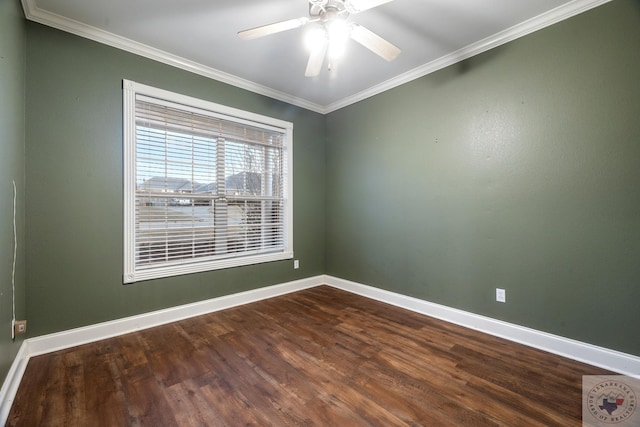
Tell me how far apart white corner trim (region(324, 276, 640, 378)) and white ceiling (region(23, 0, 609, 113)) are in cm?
247

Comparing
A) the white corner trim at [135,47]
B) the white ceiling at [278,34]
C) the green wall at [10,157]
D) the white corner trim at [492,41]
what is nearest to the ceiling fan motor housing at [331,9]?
the white ceiling at [278,34]

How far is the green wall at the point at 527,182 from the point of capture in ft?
6.25

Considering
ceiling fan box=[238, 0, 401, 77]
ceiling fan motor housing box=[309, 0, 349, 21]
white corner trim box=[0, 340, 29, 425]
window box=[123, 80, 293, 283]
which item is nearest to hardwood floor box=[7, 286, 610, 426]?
white corner trim box=[0, 340, 29, 425]

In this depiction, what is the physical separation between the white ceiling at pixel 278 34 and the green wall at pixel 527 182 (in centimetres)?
17

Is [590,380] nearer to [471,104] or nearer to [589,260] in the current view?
[589,260]

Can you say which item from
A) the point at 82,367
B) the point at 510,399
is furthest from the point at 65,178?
the point at 510,399

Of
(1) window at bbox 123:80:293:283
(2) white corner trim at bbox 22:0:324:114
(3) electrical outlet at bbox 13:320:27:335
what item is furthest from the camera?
(1) window at bbox 123:80:293:283

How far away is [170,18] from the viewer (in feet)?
7.16

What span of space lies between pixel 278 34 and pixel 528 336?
3.32 meters

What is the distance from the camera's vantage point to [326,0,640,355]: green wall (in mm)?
1904

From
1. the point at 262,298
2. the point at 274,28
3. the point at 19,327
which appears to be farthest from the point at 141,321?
the point at 274,28

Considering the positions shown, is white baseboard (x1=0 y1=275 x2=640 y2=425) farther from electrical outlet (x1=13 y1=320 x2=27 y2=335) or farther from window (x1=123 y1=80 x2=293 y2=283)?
window (x1=123 y1=80 x2=293 y2=283)

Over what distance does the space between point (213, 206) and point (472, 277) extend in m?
2.79

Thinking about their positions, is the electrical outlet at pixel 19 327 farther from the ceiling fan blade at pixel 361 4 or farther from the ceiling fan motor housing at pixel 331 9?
the ceiling fan blade at pixel 361 4
